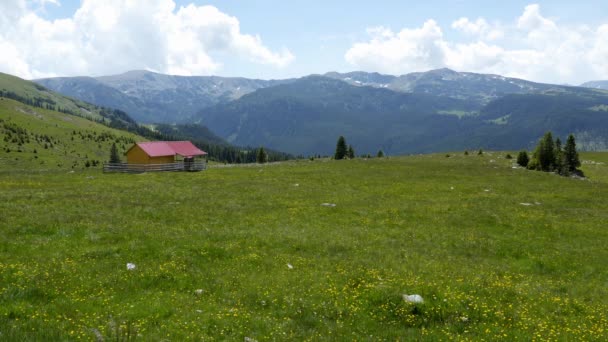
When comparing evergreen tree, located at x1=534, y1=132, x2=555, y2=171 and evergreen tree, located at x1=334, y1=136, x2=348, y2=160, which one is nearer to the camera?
evergreen tree, located at x1=534, y1=132, x2=555, y2=171

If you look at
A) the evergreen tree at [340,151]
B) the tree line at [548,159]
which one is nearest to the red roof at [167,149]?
the evergreen tree at [340,151]

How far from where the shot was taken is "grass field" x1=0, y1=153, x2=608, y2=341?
1300 centimetres

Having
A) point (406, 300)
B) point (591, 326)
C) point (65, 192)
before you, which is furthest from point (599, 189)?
point (65, 192)

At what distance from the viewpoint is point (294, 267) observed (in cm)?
1900

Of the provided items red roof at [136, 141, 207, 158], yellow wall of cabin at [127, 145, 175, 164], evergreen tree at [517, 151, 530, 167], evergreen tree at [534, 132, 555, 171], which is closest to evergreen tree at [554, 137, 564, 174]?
evergreen tree at [534, 132, 555, 171]

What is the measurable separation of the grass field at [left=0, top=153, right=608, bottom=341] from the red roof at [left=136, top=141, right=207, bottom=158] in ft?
119

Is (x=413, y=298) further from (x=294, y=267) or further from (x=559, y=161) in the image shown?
(x=559, y=161)

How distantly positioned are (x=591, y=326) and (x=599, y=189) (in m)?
42.4

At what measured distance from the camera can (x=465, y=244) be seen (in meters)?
24.4

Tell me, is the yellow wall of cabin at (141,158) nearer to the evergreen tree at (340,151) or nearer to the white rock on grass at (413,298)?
the evergreen tree at (340,151)

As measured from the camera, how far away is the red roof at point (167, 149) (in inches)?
2869

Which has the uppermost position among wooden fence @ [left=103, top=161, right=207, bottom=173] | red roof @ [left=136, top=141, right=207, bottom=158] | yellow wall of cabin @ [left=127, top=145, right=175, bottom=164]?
red roof @ [left=136, top=141, right=207, bottom=158]

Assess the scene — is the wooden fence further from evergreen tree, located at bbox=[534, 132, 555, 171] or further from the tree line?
evergreen tree, located at bbox=[534, 132, 555, 171]

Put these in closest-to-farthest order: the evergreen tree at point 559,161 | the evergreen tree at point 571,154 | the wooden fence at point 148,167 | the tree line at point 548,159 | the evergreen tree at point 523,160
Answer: the wooden fence at point 148,167
the tree line at point 548,159
the evergreen tree at point 523,160
the evergreen tree at point 559,161
the evergreen tree at point 571,154
